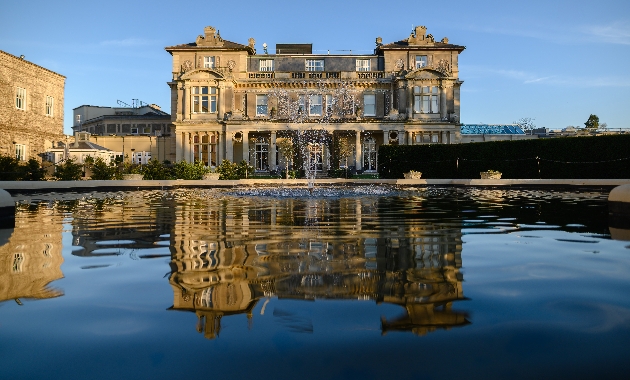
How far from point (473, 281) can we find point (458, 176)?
96.6 ft

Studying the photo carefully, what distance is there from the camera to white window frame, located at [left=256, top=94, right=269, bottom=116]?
46.8 metres

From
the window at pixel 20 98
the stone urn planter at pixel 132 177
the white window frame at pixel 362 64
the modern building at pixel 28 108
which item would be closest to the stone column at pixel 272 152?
the white window frame at pixel 362 64

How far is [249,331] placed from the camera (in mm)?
2564

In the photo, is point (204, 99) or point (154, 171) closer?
point (154, 171)

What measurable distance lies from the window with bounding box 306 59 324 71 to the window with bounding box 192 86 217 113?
9412 mm

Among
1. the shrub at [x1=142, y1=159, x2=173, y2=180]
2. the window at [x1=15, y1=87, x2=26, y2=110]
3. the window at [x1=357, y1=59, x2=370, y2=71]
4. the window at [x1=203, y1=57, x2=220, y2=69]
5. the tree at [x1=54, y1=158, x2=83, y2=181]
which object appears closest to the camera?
the tree at [x1=54, y1=158, x2=83, y2=181]

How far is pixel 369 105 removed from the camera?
47.1 metres

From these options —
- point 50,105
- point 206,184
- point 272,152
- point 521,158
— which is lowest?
point 206,184

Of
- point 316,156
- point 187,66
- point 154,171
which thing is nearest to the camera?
point 154,171

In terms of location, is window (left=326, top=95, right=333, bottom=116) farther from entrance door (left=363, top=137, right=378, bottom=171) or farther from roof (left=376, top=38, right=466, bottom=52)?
roof (left=376, top=38, right=466, bottom=52)

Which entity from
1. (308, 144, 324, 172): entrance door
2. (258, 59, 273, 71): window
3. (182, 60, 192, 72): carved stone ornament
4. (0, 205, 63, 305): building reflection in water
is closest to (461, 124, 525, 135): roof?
(308, 144, 324, 172): entrance door

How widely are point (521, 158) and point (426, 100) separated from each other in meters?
18.2

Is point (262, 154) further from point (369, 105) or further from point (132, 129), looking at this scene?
point (132, 129)

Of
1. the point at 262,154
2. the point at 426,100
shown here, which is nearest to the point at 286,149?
the point at 262,154
